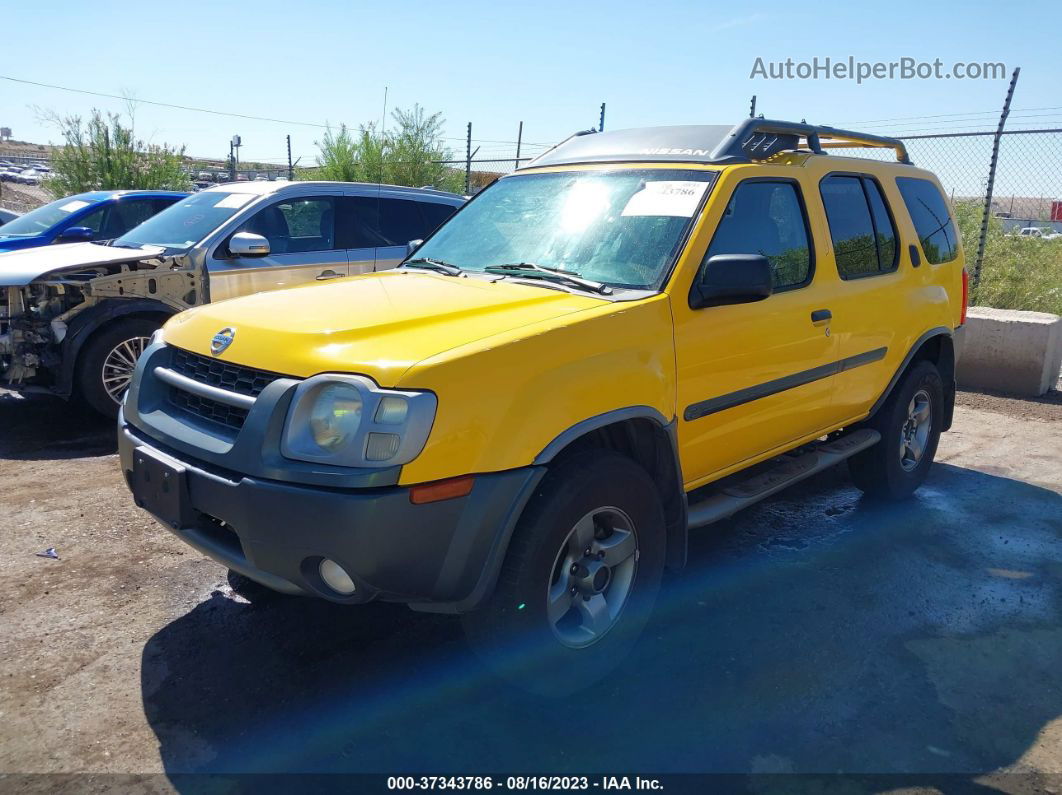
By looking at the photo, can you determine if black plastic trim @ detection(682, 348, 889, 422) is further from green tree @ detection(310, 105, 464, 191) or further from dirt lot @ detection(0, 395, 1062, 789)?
green tree @ detection(310, 105, 464, 191)

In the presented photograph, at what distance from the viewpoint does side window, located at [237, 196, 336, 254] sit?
7.12 metres

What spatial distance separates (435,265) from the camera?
4.06 meters

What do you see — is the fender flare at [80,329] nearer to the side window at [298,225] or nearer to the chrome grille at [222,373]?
the side window at [298,225]

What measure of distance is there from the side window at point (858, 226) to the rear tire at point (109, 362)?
4.89 meters

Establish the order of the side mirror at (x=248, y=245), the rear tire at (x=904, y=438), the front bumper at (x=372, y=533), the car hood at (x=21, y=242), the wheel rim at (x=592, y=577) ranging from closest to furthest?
the front bumper at (x=372, y=533) → the wheel rim at (x=592, y=577) → the rear tire at (x=904, y=438) → the side mirror at (x=248, y=245) → the car hood at (x=21, y=242)

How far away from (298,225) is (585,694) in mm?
5390

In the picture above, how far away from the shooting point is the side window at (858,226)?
4.42m

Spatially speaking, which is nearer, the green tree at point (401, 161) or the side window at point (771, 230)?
the side window at point (771, 230)

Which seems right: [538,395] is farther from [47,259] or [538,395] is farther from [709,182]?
[47,259]

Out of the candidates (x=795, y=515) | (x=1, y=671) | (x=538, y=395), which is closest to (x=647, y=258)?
(x=538, y=395)

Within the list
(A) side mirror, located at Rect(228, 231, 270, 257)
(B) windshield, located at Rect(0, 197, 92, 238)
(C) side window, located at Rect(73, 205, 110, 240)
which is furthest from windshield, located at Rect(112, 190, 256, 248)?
(B) windshield, located at Rect(0, 197, 92, 238)

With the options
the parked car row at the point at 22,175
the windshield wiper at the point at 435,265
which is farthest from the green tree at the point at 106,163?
the parked car row at the point at 22,175

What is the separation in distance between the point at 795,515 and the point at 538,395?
2904 mm

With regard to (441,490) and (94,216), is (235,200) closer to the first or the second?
(94,216)
